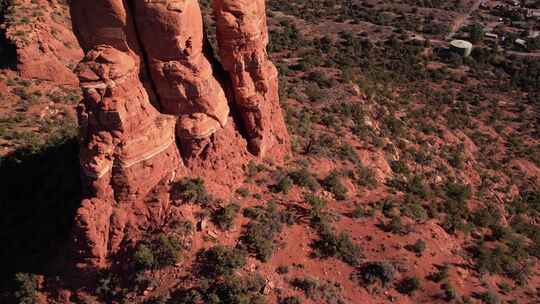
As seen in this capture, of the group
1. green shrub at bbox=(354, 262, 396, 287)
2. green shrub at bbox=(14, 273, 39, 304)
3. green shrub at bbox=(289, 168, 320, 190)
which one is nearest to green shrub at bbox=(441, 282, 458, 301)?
green shrub at bbox=(354, 262, 396, 287)

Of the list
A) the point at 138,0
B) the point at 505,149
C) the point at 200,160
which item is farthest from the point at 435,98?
the point at 138,0

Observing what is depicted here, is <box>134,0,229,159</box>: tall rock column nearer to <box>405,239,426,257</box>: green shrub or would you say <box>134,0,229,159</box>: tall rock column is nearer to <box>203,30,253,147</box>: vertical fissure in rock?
<box>203,30,253,147</box>: vertical fissure in rock

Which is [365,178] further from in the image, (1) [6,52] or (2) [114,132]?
(1) [6,52]

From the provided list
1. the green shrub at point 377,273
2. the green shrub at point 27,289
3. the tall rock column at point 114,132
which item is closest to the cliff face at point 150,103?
the tall rock column at point 114,132

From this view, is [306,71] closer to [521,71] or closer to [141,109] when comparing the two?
[141,109]

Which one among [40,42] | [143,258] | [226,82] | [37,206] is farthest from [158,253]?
[40,42]
